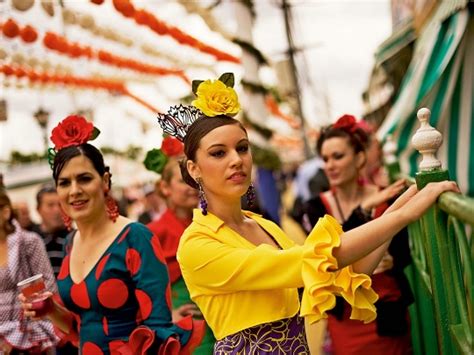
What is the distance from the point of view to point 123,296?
3281 millimetres

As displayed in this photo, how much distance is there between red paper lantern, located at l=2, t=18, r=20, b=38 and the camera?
681 centimetres

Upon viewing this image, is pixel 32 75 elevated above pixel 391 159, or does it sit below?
above

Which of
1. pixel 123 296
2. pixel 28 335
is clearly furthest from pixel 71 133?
pixel 28 335

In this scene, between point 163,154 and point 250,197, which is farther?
point 163,154

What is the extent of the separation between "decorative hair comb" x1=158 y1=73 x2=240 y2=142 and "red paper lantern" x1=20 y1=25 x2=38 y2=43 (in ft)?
15.1

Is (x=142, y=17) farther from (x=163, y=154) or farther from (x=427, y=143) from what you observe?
(x=427, y=143)

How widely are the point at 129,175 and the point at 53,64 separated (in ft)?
83.9

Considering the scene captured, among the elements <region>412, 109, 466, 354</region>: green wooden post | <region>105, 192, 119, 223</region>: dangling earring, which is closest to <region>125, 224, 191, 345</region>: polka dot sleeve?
<region>105, 192, 119, 223</region>: dangling earring

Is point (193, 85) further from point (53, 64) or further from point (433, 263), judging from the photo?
point (53, 64)

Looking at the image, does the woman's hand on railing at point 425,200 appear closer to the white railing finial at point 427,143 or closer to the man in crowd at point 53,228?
the white railing finial at point 427,143

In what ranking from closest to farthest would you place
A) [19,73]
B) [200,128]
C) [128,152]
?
[200,128], [19,73], [128,152]

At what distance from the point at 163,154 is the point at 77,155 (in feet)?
5.55

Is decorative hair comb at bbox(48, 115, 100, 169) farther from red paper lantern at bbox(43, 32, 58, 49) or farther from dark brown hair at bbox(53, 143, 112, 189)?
red paper lantern at bbox(43, 32, 58, 49)

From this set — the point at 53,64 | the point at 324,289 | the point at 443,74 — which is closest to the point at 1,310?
the point at 324,289
